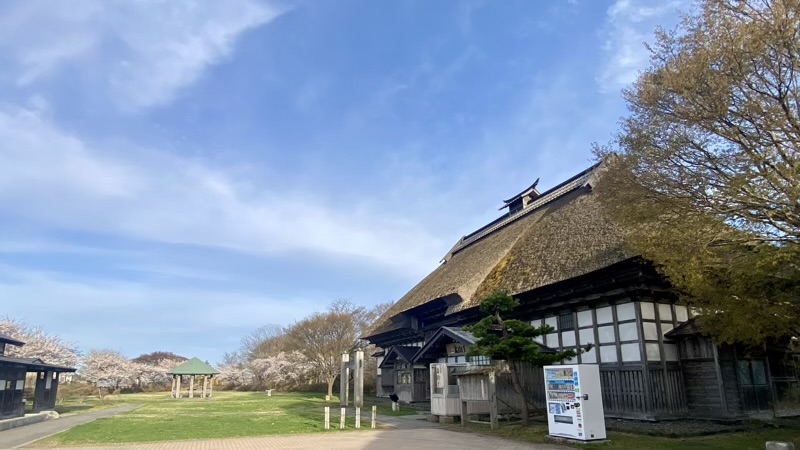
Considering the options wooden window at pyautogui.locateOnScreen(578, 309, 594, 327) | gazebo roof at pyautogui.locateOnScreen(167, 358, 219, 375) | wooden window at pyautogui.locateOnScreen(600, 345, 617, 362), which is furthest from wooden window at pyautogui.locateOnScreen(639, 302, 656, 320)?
gazebo roof at pyautogui.locateOnScreen(167, 358, 219, 375)

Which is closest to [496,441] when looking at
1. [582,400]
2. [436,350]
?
[582,400]

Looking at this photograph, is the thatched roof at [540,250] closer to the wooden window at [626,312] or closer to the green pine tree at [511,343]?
the wooden window at [626,312]

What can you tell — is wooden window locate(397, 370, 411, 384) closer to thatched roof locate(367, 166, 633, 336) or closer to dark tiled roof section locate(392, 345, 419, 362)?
dark tiled roof section locate(392, 345, 419, 362)

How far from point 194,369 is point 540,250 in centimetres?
3569

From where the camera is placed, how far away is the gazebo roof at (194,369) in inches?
1726

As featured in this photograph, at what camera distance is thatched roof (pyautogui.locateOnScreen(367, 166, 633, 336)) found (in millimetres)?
17625

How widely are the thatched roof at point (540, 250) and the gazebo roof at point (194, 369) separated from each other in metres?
21.1

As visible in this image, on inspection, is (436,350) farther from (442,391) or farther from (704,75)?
(704,75)

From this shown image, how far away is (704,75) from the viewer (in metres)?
9.25

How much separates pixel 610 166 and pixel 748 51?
388cm

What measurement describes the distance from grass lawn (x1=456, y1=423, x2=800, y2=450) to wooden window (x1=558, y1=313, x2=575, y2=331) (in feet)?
14.9

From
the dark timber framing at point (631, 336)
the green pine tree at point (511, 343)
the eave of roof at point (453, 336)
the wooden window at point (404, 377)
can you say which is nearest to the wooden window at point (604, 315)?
the dark timber framing at point (631, 336)

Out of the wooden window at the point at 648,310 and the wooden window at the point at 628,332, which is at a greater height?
the wooden window at the point at 648,310

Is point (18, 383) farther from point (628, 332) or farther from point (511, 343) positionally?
point (628, 332)
